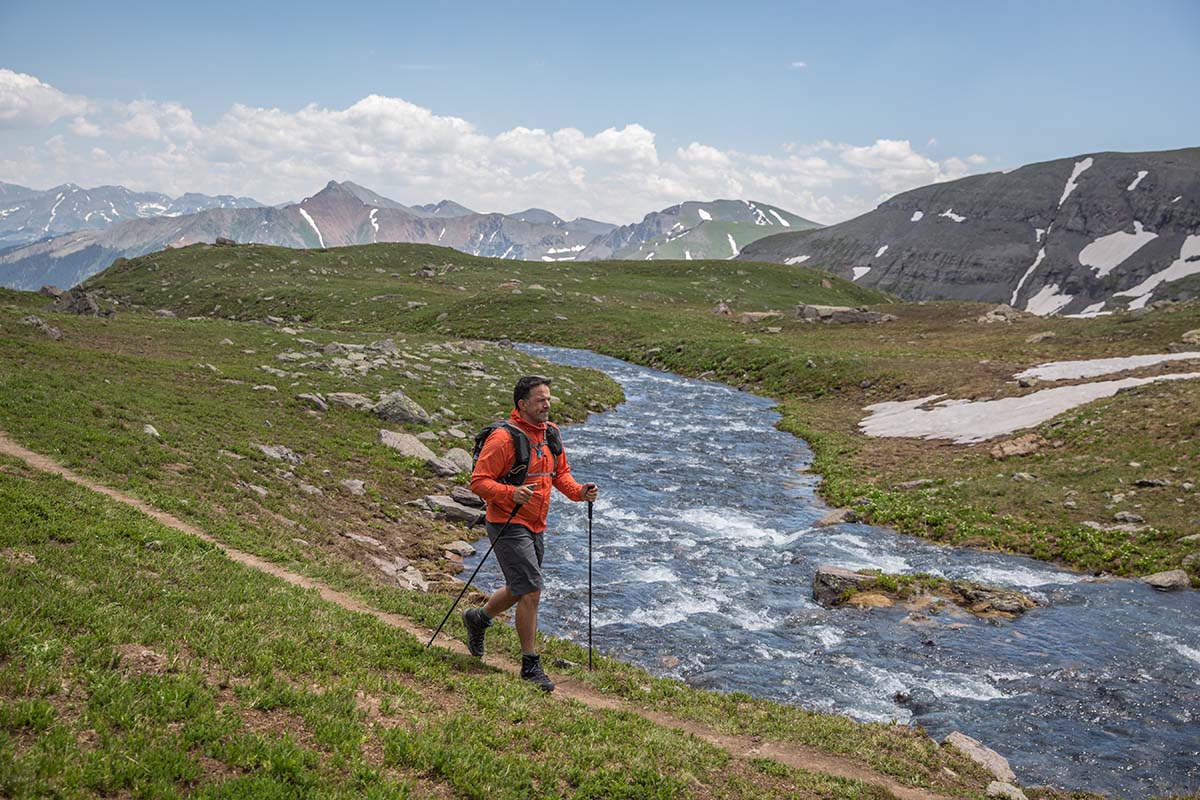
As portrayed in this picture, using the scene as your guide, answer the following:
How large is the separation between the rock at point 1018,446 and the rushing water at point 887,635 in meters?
8.67

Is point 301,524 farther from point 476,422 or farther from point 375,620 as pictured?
point 476,422

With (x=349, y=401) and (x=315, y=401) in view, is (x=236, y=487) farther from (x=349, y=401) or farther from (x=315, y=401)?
(x=349, y=401)

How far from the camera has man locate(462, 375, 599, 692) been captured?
397 inches

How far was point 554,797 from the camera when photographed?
759 cm

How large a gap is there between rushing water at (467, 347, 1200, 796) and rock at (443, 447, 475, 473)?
4090 mm

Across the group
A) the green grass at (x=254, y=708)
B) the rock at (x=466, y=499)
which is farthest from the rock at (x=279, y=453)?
the green grass at (x=254, y=708)

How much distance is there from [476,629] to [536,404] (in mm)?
3921

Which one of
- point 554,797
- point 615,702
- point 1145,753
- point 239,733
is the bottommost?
point 1145,753

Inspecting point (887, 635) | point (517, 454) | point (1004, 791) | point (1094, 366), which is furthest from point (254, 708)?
point (1094, 366)

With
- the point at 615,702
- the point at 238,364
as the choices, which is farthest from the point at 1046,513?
the point at 238,364

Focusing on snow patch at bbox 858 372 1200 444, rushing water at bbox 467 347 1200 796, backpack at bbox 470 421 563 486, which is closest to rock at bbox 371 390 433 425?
rushing water at bbox 467 347 1200 796

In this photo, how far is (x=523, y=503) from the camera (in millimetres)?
9766

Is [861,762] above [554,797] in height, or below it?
below

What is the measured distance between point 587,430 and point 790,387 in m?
Answer: 19.5
